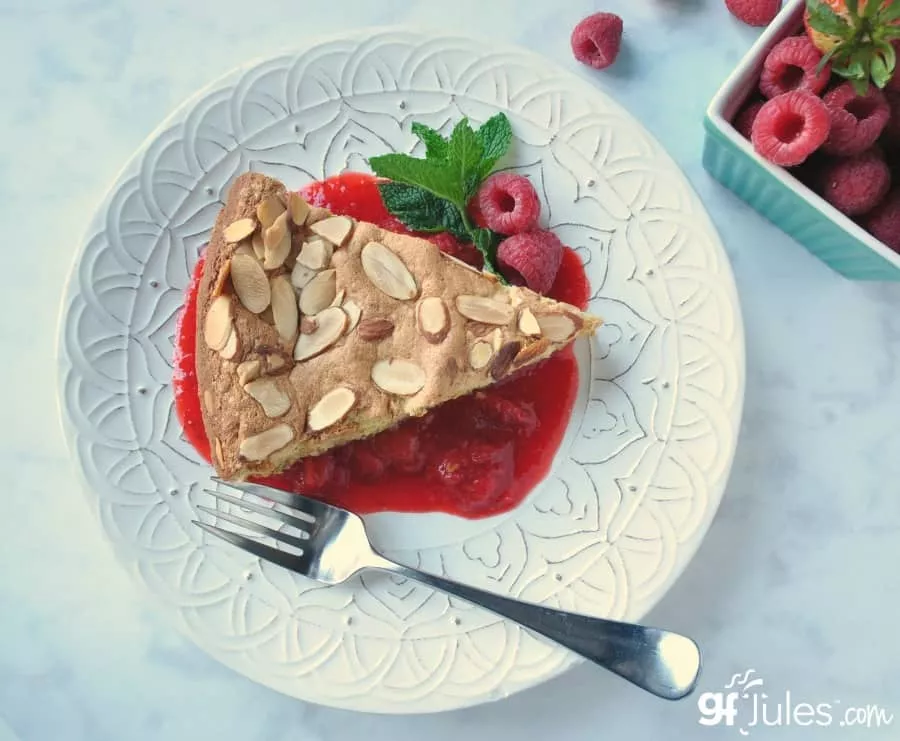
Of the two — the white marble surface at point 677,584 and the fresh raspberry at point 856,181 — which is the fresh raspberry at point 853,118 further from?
the white marble surface at point 677,584

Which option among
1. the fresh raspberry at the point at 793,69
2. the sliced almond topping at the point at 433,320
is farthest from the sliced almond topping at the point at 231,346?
the fresh raspberry at the point at 793,69

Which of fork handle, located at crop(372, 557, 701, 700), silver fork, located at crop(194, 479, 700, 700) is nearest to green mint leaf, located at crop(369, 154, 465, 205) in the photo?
silver fork, located at crop(194, 479, 700, 700)

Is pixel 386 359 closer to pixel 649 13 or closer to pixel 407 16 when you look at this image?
pixel 407 16

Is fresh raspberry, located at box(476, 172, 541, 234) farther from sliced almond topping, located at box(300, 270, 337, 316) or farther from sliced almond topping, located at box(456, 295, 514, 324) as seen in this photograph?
sliced almond topping, located at box(300, 270, 337, 316)

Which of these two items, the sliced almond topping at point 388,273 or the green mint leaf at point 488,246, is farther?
the green mint leaf at point 488,246

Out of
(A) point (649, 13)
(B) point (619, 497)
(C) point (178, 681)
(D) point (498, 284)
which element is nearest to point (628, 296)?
(D) point (498, 284)

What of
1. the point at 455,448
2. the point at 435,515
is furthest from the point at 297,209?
the point at 435,515
